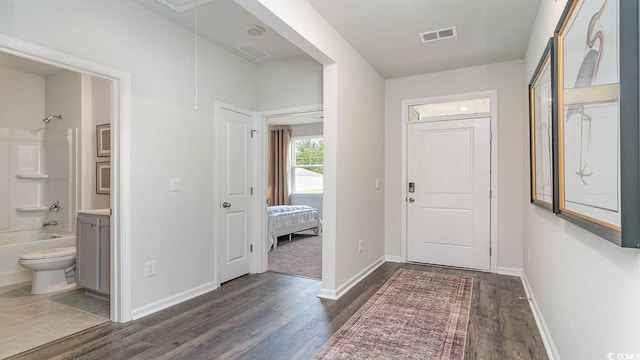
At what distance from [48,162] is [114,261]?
9.42 feet

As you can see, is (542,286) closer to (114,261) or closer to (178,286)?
(178,286)

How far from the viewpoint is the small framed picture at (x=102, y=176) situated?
4156 millimetres

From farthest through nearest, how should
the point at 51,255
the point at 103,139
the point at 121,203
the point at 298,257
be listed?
the point at 298,257 < the point at 103,139 < the point at 51,255 < the point at 121,203

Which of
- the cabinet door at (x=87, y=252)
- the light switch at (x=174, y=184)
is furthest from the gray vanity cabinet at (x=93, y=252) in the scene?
the light switch at (x=174, y=184)

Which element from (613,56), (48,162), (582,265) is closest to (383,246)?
(582,265)

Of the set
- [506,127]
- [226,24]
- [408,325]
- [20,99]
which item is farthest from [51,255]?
[506,127]

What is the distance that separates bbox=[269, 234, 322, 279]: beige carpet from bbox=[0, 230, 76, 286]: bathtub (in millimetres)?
2660

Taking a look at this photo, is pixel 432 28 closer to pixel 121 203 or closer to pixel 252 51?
pixel 252 51

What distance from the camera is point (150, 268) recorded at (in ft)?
9.47

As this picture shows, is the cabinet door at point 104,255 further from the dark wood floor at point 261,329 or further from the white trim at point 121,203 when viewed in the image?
the dark wood floor at point 261,329

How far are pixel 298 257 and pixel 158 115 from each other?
2.95m

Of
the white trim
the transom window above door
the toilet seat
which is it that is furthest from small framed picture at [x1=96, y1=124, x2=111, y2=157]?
the transom window above door

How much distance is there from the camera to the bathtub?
12.6 feet

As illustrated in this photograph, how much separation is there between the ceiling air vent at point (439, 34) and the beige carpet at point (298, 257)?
2873mm
